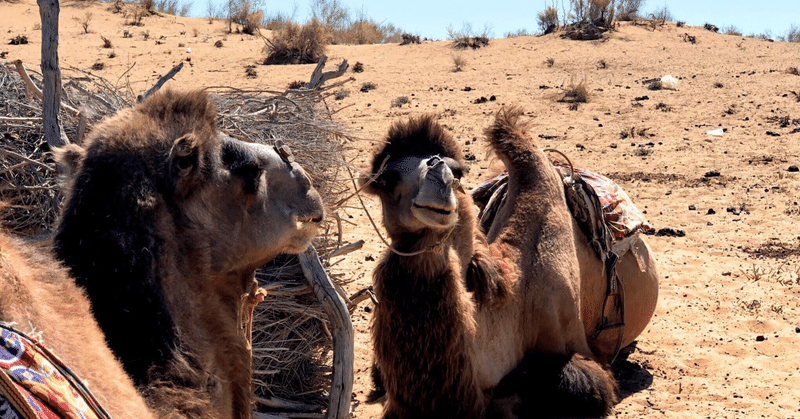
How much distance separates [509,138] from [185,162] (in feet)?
10.6

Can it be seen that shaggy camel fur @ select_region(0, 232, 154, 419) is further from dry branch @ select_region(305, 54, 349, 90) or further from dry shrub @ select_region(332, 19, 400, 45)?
dry shrub @ select_region(332, 19, 400, 45)

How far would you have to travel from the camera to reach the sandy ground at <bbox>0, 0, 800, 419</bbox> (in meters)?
5.62

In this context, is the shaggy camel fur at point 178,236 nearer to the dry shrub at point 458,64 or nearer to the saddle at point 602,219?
the saddle at point 602,219

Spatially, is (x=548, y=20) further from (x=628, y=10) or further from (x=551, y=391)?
(x=551, y=391)

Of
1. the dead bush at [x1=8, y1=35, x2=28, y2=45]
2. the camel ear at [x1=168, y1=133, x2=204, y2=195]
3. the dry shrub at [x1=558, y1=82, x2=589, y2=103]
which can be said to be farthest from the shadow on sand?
the dead bush at [x1=8, y1=35, x2=28, y2=45]

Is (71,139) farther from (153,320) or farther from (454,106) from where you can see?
(454,106)

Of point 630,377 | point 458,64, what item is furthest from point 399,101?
point 630,377

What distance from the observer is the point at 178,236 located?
2.09m

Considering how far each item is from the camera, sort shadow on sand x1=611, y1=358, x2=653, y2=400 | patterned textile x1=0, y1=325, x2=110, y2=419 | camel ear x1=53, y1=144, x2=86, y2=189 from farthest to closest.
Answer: shadow on sand x1=611, y1=358, x2=653, y2=400, camel ear x1=53, y1=144, x2=86, y2=189, patterned textile x1=0, y1=325, x2=110, y2=419

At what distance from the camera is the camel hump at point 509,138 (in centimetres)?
504

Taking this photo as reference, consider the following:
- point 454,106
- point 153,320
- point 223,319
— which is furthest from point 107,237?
point 454,106

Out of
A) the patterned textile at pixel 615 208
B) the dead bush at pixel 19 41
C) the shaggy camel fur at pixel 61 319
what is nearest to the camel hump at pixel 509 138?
the patterned textile at pixel 615 208

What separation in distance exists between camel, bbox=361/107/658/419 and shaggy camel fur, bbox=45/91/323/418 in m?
1.62

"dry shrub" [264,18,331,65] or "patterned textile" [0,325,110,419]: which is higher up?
"dry shrub" [264,18,331,65]
